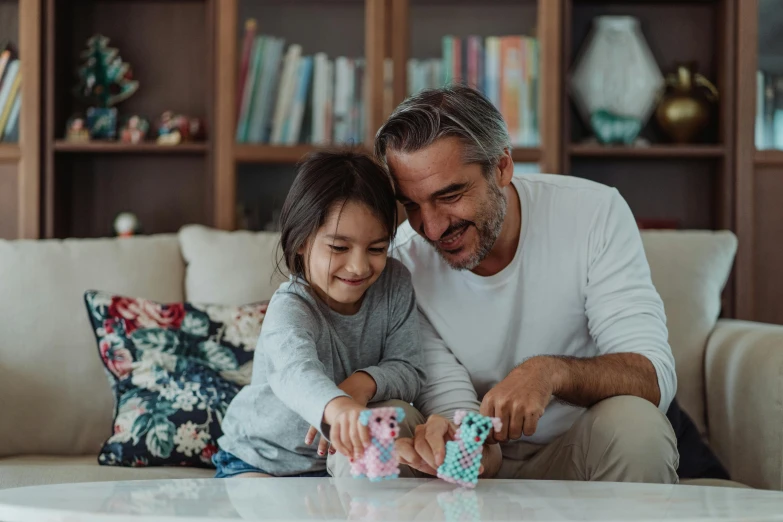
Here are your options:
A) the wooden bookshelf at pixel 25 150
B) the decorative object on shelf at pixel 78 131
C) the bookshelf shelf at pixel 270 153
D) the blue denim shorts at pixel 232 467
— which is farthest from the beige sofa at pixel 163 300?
the decorative object on shelf at pixel 78 131

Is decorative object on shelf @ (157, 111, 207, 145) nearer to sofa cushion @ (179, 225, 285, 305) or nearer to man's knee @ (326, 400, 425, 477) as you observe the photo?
sofa cushion @ (179, 225, 285, 305)

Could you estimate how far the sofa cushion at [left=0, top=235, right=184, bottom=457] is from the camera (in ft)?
6.41

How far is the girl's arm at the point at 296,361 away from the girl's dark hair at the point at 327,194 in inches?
4.3

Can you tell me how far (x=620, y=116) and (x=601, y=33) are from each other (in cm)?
28

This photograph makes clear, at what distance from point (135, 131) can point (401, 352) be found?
1461 mm

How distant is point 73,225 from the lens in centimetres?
286

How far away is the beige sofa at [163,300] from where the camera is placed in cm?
176

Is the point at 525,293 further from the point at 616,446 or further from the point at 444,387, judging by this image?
the point at 616,446

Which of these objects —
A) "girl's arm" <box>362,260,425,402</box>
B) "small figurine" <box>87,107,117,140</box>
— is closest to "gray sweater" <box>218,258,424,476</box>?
"girl's arm" <box>362,260,425,402</box>

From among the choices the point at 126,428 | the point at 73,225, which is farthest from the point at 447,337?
the point at 73,225

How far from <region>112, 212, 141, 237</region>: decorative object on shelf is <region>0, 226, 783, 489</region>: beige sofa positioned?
0.51m

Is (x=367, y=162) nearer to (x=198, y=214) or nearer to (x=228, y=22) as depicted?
(x=228, y=22)

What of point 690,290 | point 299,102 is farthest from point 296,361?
point 299,102

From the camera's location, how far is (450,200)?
5.18ft
